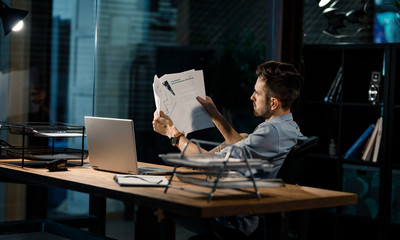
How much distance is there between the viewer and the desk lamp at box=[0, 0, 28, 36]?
3396mm

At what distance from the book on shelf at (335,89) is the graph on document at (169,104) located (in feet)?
6.68

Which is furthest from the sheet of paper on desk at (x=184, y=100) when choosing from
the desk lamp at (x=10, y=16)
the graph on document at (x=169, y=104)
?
the desk lamp at (x=10, y=16)

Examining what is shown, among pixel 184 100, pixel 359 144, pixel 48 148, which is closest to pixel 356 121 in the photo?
pixel 359 144

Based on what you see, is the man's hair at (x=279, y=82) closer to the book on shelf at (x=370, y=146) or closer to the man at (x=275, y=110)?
the man at (x=275, y=110)

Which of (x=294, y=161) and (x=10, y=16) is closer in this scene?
(x=294, y=161)

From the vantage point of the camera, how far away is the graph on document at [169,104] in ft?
9.20

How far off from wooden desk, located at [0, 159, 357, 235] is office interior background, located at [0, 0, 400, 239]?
1931 mm

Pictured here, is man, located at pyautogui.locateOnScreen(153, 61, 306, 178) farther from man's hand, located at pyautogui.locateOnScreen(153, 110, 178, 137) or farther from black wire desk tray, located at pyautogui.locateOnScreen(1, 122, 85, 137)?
black wire desk tray, located at pyautogui.locateOnScreen(1, 122, 85, 137)

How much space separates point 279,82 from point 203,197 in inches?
37.4

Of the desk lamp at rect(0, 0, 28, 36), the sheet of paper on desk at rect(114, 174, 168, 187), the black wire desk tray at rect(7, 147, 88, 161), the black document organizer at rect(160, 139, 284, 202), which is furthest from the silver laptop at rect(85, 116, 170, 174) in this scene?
the desk lamp at rect(0, 0, 28, 36)

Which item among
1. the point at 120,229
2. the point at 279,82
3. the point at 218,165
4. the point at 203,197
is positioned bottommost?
the point at 120,229

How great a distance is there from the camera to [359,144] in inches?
173

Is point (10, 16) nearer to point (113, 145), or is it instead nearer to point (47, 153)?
point (47, 153)

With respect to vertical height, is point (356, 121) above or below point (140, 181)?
above
